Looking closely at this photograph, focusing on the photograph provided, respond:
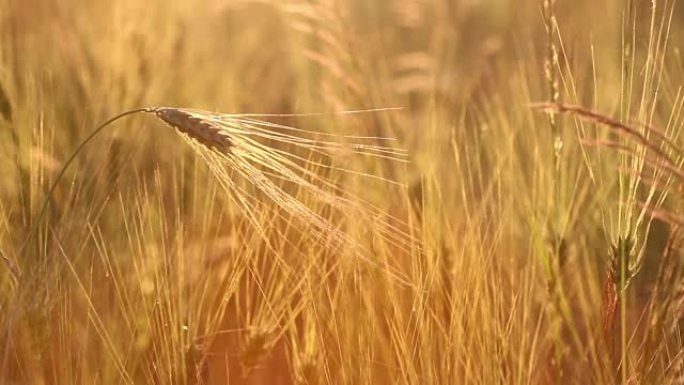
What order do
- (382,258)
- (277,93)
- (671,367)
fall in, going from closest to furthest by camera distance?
1. (671,367)
2. (382,258)
3. (277,93)

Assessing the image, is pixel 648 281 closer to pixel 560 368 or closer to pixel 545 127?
pixel 545 127

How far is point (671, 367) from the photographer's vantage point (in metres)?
1.12

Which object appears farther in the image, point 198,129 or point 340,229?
point 340,229

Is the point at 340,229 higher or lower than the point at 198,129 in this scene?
lower

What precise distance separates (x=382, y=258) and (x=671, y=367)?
35 cm

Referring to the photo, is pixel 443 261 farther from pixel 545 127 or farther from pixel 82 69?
pixel 82 69

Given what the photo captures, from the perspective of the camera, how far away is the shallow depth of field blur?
113 centimetres

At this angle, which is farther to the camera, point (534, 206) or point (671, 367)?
point (534, 206)

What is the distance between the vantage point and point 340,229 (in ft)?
4.55

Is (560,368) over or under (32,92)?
under

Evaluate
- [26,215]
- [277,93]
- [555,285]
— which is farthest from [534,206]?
[277,93]

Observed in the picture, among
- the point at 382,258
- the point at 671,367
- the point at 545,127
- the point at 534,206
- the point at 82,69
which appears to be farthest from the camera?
the point at 82,69

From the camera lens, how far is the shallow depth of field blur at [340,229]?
3.70 ft

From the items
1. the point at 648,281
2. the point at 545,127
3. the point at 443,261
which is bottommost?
the point at 648,281
